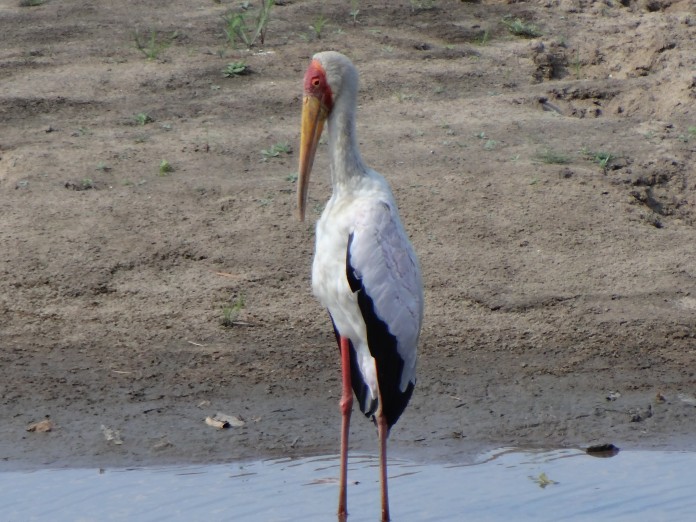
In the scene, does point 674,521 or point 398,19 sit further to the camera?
Result: point 398,19

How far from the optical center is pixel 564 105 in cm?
796

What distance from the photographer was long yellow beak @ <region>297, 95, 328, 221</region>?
4.36 metres

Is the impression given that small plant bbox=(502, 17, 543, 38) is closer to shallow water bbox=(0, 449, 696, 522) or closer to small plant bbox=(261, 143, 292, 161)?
small plant bbox=(261, 143, 292, 161)

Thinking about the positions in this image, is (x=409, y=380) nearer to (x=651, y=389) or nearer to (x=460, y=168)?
(x=651, y=389)

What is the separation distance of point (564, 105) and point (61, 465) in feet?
15.1

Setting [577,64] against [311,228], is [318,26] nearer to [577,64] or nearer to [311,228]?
[577,64]

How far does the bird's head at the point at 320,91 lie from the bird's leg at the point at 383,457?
0.76 metres

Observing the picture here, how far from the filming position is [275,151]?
704 centimetres

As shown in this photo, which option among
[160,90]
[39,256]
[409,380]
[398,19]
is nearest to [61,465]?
[409,380]

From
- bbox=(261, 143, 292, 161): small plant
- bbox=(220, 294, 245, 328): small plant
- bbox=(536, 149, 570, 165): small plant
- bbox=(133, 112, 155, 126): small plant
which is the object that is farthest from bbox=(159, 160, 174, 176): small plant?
bbox=(536, 149, 570, 165): small plant

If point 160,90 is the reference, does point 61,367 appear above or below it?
below

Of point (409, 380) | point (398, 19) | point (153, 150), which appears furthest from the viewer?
point (398, 19)

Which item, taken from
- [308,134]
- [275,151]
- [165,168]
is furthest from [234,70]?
[308,134]

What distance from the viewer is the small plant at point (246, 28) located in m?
8.34
